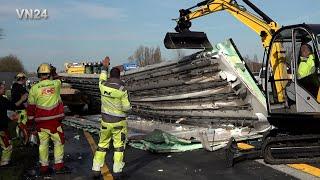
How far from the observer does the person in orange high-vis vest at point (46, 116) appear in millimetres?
8750

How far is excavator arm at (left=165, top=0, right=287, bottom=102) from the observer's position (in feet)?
31.4

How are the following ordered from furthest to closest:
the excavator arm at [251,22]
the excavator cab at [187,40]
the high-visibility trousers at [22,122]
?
the excavator cab at [187,40]
the high-visibility trousers at [22,122]
the excavator arm at [251,22]

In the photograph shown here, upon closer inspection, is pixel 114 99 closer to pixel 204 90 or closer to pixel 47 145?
pixel 47 145

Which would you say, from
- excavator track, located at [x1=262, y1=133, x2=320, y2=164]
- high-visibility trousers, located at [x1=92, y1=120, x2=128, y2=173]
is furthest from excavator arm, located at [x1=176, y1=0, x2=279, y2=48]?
high-visibility trousers, located at [x1=92, y1=120, x2=128, y2=173]

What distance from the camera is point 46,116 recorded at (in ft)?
28.8

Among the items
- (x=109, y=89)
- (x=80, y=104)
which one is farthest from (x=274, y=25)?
(x=80, y=104)

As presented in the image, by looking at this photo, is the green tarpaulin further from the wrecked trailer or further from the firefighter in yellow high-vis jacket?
the firefighter in yellow high-vis jacket

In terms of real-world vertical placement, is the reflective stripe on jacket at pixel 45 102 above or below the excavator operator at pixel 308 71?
below

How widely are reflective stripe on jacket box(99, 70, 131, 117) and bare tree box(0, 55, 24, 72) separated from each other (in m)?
96.1

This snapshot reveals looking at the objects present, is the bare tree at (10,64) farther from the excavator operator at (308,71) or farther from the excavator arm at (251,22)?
the excavator operator at (308,71)

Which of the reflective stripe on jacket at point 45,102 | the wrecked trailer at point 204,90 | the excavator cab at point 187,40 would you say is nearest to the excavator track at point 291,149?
the wrecked trailer at point 204,90

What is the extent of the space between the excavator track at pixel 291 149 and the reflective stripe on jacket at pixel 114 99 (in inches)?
104

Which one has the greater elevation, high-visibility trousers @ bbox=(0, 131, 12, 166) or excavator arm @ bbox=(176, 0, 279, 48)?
excavator arm @ bbox=(176, 0, 279, 48)

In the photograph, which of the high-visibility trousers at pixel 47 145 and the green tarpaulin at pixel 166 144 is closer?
the high-visibility trousers at pixel 47 145
